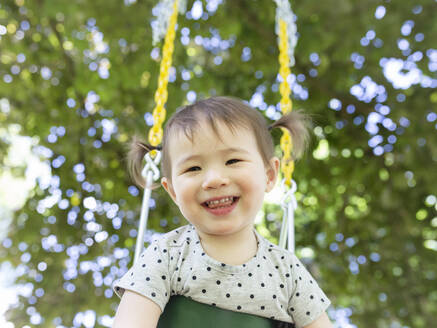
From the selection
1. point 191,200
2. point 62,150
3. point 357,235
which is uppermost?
point 62,150

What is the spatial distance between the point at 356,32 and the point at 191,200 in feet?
6.98

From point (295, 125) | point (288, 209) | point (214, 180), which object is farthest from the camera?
point (288, 209)

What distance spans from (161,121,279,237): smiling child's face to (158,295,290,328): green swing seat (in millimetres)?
164

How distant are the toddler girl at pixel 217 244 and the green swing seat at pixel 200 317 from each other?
1 cm

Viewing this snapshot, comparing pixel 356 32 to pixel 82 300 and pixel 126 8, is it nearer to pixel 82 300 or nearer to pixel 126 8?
pixel 126 8

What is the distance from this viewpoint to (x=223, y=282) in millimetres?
1084

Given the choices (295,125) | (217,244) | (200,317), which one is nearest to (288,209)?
(295,125)

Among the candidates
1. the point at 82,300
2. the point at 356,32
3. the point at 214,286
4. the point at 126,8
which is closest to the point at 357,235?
the point at 356,32

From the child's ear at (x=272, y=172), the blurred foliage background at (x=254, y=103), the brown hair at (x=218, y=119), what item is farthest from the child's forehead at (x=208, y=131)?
the blurred foliage background at (x=254, y=103)

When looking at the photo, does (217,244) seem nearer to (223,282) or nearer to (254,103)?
(223,282)

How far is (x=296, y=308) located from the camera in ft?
3.79

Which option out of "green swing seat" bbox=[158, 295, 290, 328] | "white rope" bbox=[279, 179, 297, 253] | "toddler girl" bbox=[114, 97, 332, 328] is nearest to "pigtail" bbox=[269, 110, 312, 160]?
"white rope" bbox=[279, 179, 297, 253]

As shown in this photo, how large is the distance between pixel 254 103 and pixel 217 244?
224cm

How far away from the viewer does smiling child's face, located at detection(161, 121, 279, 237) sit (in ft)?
3.53
